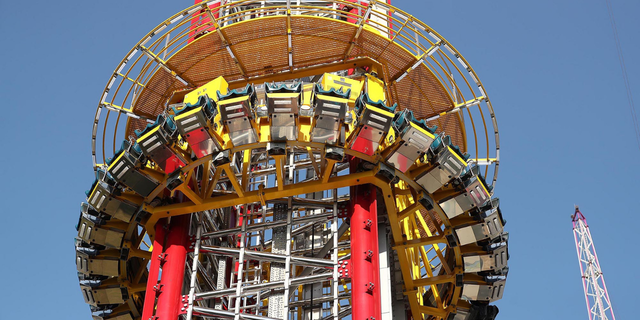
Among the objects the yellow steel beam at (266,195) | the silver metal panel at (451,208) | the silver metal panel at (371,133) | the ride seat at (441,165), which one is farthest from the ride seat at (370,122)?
the silver metal panel at (451,208)

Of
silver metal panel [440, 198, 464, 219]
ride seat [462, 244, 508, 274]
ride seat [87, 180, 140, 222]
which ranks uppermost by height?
ride seat [87, 180, 140, 222]

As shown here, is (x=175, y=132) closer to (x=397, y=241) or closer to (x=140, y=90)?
(x=140, y=90)

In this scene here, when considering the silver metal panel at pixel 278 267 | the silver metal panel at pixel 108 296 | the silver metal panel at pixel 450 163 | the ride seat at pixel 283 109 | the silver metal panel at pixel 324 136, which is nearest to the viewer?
the ride seat at pixel 283 109

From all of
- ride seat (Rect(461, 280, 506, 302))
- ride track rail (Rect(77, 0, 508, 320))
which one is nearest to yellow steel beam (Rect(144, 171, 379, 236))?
ride track rail (Rect(77, 0, 508, 320))

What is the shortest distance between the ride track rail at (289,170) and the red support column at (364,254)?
60cm

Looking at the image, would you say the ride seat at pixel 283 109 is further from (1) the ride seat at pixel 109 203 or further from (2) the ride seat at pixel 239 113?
(1) the ride seat at pixel 109 203

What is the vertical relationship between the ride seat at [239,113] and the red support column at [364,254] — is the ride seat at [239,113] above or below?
above

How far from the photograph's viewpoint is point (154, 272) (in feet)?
105

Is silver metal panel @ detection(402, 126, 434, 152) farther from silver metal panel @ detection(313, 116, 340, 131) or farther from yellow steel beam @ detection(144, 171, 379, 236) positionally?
silver metal panel @ detection(313, 116, 340, 131)

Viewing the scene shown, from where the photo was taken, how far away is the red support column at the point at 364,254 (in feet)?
94.4

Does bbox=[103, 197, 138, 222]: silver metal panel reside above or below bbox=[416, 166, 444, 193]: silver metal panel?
below

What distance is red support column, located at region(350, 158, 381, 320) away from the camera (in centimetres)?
2878

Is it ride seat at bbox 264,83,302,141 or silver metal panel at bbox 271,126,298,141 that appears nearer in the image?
ride seat at bbox 264,83,302,141

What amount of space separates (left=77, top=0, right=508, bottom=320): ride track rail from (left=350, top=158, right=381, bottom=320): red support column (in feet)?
1.98
